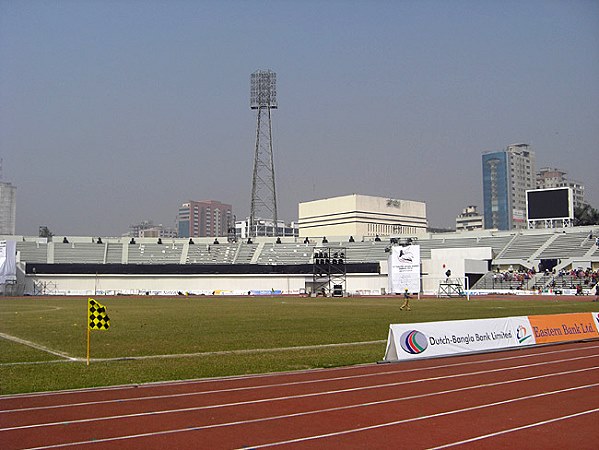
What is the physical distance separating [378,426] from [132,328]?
25.9 meters

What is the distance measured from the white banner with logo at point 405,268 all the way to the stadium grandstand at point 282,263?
8.38m

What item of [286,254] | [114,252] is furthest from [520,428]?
[114,252]

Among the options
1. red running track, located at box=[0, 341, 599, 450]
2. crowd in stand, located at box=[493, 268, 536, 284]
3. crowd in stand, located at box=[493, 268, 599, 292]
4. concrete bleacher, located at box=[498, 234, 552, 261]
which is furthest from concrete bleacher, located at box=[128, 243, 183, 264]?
red running track, located at box=[0, 341, 599, 450]

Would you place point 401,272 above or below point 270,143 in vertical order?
below

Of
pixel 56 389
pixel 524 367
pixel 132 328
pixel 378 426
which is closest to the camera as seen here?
pixel 378 426

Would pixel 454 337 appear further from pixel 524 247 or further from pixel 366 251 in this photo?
pixel 366 251

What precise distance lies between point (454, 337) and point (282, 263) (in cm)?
9148

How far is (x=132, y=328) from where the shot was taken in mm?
35750

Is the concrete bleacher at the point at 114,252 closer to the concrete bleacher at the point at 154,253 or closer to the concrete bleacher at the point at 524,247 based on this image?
the concrete bleacher at the point at 154,253

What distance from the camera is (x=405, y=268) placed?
8688 cm

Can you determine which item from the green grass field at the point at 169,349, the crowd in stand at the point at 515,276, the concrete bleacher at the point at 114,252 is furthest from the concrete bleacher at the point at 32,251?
the green grass field at the point at 169,349

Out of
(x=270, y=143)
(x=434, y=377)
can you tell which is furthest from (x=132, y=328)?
(x=270, y=143)

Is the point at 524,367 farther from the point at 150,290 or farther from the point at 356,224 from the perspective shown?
the point at 356,224

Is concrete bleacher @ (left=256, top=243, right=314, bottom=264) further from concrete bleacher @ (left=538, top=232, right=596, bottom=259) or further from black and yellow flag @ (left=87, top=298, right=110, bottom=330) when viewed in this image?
black and yellow flag @ (left=87, top=298, right=110, bottom=330)
